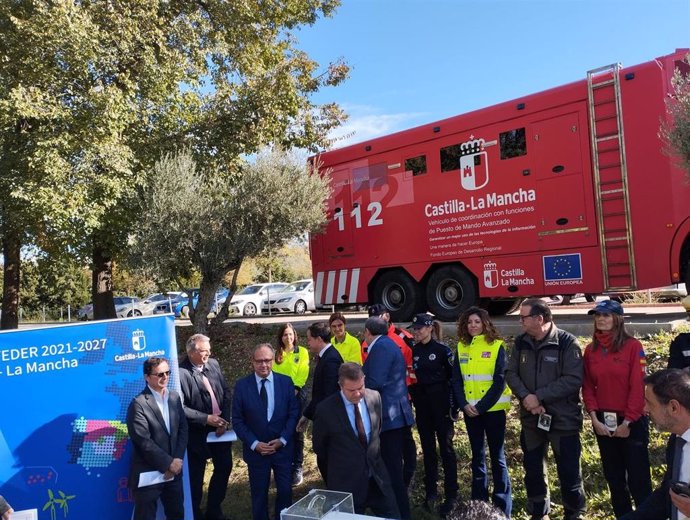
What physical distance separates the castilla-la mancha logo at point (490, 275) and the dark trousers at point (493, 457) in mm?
4625

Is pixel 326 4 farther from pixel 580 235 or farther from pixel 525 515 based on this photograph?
pixel 525 515

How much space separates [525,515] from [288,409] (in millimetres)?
2153

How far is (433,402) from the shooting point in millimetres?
5191

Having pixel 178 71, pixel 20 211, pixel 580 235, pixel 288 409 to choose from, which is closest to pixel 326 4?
pixel 178 71

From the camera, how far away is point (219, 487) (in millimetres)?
5176

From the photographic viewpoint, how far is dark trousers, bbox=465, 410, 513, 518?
470 centimetres

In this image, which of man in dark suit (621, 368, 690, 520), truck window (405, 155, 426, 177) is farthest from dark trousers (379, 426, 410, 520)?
truck window (405, 155, 426, 177)

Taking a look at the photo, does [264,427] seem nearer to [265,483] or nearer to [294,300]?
[265,483]

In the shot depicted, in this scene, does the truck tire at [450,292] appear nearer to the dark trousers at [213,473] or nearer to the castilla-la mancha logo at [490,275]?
the castilla-la mancha logo at [490,275]

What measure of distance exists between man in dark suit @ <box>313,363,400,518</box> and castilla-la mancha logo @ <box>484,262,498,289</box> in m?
5.49

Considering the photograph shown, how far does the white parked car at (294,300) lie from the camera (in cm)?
2406

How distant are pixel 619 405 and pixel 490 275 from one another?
5.18 meters

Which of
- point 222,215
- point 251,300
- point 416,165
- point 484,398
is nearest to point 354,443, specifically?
point 484,398

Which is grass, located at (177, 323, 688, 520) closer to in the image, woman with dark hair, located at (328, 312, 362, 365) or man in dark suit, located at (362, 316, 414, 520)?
→ man in dark suit, located at (362, 316, 414, 520)
